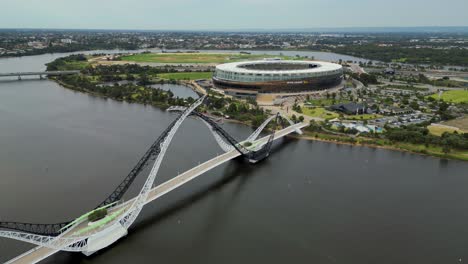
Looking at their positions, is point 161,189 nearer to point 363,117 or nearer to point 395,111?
point 363,117

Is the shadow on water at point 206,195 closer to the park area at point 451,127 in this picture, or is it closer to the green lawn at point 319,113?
the green lawn at point 319,113

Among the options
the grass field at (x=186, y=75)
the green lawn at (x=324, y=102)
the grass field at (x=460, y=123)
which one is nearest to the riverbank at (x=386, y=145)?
the grass field at (x=460, y=123)

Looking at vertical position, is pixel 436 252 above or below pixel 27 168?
below

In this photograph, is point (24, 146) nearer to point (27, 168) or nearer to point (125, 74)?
point (27, 168)

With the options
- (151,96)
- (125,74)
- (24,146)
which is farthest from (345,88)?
(24,146)

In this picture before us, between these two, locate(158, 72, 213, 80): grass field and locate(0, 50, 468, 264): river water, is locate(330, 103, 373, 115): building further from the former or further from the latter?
locate(158, 72, 213, 80): grass field

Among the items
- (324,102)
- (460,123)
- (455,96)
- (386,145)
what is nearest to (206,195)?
(386,145)

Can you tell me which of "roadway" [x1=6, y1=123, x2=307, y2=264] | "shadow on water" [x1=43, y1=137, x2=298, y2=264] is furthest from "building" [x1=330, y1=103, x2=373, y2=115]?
"shadow on water" [x1=43, y1=137, x2=298, y2=264]
